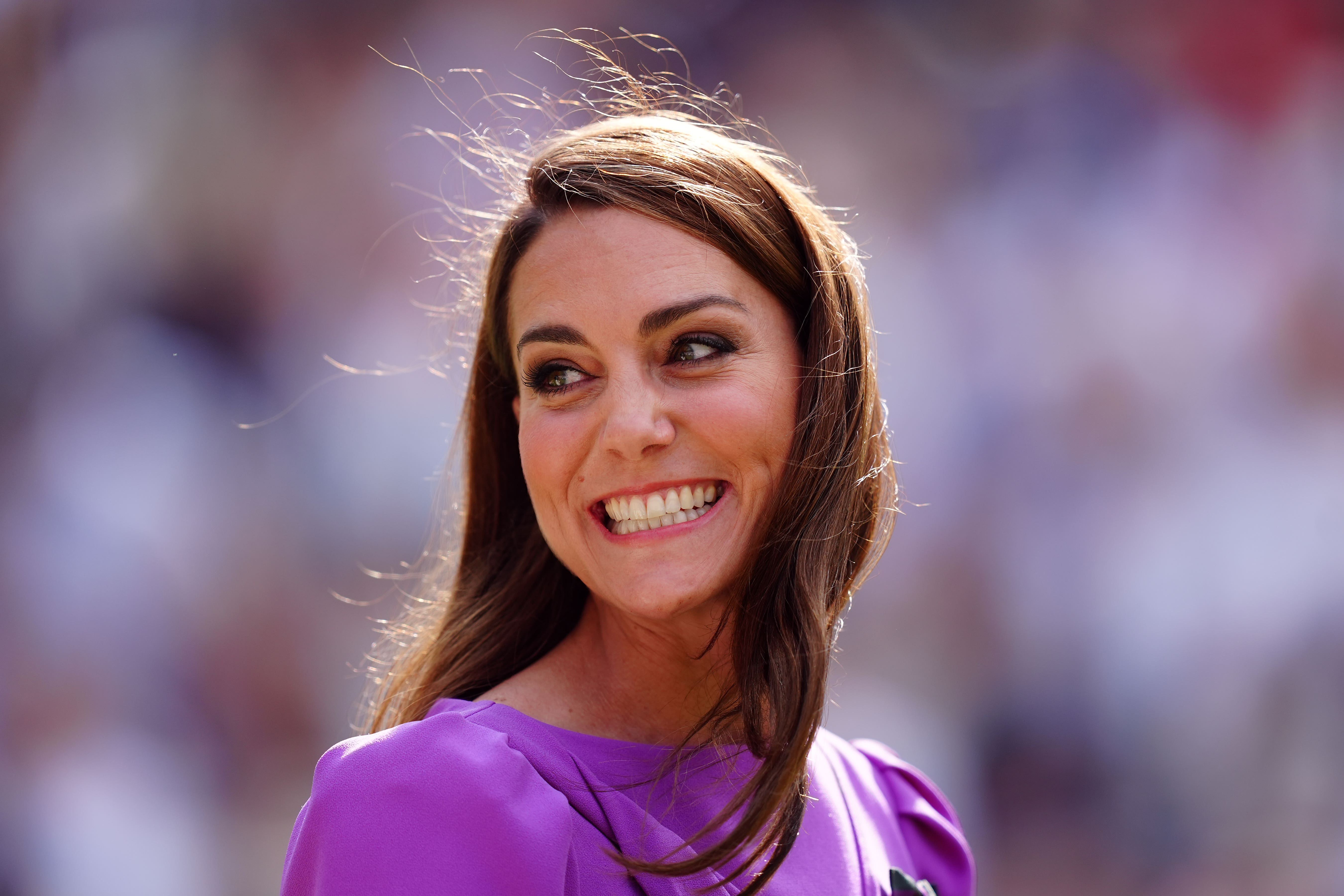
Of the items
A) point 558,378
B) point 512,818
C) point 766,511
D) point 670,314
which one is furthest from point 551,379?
point 512,818

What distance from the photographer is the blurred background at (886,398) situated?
349 cm

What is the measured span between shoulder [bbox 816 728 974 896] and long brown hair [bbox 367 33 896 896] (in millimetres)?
346

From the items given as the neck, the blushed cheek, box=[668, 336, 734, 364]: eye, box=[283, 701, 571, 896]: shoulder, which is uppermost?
box=[668, 336, 734, 364]: eye

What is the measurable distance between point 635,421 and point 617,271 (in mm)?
237

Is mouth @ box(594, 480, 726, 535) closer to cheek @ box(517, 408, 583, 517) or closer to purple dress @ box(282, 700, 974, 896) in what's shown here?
cheek @ box(517, 408, 583, 517)

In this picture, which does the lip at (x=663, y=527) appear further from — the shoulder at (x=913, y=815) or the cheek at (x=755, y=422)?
the shoulder at (x=913, y=815)

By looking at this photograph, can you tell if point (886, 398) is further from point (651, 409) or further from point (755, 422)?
point (651, 409)

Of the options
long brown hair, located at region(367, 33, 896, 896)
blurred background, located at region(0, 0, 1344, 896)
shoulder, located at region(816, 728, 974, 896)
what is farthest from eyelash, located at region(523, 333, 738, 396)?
blurred background, located at region(0, 0, 1344, 896)

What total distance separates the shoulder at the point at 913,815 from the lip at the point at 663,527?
56 cm

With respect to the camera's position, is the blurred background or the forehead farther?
the blurred background

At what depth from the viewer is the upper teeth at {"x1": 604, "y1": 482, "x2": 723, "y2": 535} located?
1525 millimetres

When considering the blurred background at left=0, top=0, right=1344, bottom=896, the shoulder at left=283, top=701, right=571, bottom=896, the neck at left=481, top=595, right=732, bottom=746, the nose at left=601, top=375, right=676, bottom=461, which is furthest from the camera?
the blurred background at left=0, top=0, right=1344, bottom=896

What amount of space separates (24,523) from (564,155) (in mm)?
2734

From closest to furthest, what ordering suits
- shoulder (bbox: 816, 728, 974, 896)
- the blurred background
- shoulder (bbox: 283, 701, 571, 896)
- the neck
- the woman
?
shoulder (bbox: 283, 701, 571, 896), the woman, the neck, shoulder (bbox: 816, 728, 974, 896), the blurred background
